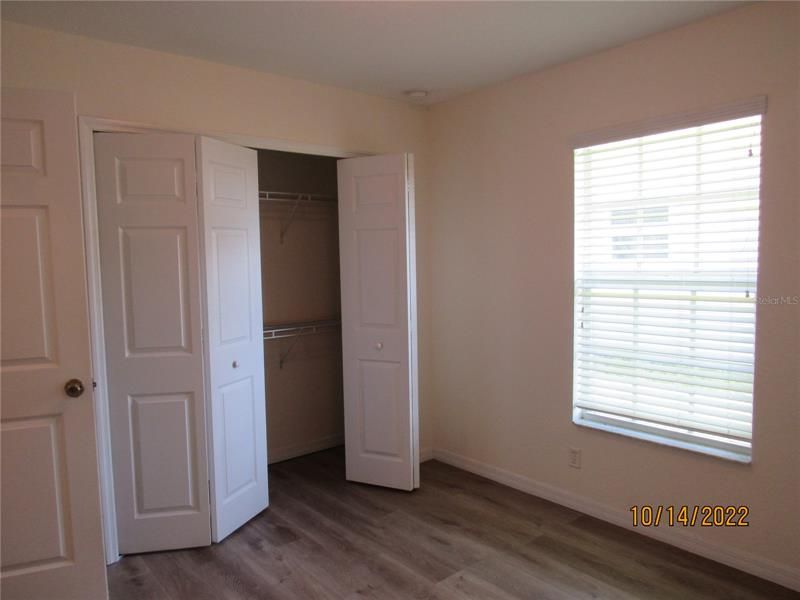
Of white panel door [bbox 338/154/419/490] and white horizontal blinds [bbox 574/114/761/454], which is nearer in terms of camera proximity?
white horizontal blinds [bbox 574/114/761/454]

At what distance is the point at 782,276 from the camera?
245 centimetres

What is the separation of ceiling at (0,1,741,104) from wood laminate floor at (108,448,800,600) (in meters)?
2.58

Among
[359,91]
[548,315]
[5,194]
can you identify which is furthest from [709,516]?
→ [5,194]

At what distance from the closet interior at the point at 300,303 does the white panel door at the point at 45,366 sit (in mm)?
1715

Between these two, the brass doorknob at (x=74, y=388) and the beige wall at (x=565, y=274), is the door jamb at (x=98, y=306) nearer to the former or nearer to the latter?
the brass doorknob at (x=74, y=388)

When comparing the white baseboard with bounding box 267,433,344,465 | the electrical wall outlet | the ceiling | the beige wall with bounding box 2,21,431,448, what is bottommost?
the white baseboard with bounding box 267,433,344,465

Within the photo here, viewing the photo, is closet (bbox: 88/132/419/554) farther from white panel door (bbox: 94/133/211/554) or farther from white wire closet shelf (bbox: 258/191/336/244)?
white wire closet shelf (bbox: 258/191/336/244)

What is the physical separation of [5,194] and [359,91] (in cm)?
219

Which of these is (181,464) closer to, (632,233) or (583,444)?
(583,444)

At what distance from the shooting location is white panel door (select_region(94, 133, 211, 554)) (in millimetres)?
2748

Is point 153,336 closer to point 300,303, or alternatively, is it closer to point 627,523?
point 300,303

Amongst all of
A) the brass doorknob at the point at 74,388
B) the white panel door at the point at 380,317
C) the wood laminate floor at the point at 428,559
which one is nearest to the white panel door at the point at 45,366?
the brass doorknob at the point at 74,388
